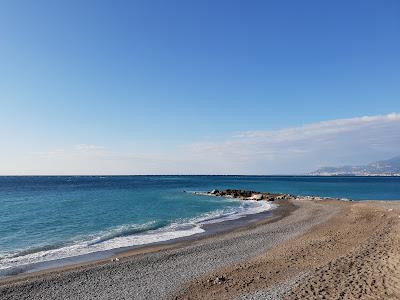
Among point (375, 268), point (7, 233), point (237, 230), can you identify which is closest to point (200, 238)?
point (237, 230)

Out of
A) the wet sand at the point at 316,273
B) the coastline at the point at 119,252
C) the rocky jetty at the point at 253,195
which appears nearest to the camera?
the wet sand at the point at 316,273

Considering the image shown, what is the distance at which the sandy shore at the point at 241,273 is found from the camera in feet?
45.6

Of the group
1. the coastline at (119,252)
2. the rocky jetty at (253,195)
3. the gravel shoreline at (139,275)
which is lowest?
the coastline at (119,252)

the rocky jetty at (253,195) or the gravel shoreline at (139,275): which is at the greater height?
the rocky jetty at (253,195)

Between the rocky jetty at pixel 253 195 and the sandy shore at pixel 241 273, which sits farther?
the rocky jetty at pixel 253 195

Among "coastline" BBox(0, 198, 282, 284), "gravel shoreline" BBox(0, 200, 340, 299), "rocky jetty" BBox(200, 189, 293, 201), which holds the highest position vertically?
"rocky jetty" BBox(200, 189, 293, 201)

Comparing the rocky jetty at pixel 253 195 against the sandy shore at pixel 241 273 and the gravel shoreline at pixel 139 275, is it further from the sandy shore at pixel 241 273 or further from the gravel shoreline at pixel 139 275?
the gravel shoreline at pixel 139 275

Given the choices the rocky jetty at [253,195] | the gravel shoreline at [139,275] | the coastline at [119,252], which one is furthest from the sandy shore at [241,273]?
the rocky jetty at [253,195]

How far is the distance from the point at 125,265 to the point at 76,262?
3.61 meters

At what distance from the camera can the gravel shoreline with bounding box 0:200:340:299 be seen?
47.7 feet

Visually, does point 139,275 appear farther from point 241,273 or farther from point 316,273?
point 316,273

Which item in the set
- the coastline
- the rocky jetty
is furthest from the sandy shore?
the rocky jetty

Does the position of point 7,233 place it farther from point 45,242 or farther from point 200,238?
point 200,238

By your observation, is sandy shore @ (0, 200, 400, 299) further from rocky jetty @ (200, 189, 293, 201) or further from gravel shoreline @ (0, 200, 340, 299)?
rocky jetty @ (200, 189, 293, 201)
